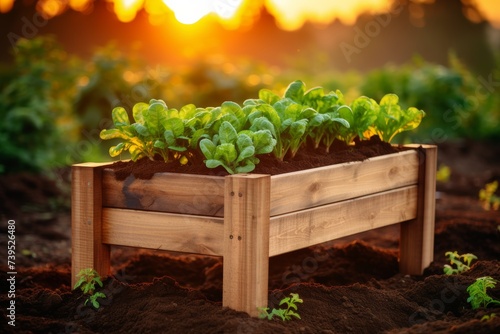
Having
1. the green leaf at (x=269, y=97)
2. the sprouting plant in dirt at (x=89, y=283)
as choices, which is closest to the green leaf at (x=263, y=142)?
the green leaf at (x=269, y=97)

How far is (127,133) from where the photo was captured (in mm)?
3404

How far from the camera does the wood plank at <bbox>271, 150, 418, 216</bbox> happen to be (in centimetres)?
321

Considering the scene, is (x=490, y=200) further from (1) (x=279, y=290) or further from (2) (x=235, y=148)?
(2) (x=235, y=148)

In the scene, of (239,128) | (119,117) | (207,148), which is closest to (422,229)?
(239,128)

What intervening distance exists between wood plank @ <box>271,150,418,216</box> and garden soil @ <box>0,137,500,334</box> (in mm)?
439

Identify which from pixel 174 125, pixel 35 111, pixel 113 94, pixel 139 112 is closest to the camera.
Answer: pixel 174 125

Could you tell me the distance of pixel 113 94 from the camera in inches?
310

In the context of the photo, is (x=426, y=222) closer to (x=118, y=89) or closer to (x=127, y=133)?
(x=127, y=133)

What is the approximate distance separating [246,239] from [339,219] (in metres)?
0.81

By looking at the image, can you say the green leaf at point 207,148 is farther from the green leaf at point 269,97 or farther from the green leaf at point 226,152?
the green leaf at point 269,97

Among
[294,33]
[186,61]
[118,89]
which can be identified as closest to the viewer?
[118,89]

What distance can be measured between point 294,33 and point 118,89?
21.9 ft

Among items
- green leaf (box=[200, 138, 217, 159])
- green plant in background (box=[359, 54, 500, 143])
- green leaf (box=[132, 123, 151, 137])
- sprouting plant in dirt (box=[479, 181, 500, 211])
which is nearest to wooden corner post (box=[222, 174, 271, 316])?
green leaf (box=[200, 138, 217, 159])

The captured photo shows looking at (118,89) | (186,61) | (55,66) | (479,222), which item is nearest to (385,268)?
(479,222)
